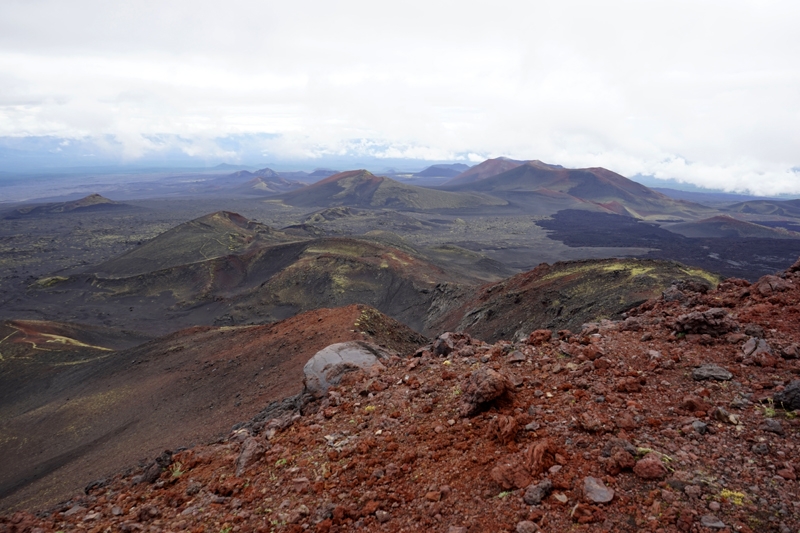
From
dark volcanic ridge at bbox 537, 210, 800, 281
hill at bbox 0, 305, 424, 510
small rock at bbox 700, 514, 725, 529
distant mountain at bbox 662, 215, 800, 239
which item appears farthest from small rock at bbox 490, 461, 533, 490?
distant mountain at bbox 662, 215, 800, 239

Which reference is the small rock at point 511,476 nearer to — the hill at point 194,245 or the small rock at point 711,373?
the small rock at point 711,373

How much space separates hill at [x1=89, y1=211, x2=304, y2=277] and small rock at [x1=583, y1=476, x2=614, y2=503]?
63.0 meters

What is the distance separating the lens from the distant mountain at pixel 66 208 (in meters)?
121

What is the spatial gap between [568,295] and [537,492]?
2073 centimetres

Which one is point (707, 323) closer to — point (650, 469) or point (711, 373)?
point (711, 373)

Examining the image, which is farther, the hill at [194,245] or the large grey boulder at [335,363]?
the hill at [194,245]

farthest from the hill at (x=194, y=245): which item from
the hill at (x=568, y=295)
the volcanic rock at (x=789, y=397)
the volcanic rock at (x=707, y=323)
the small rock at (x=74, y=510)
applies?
the volcanic rock at (x=789, y=397)

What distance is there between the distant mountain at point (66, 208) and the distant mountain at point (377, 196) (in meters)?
53.2

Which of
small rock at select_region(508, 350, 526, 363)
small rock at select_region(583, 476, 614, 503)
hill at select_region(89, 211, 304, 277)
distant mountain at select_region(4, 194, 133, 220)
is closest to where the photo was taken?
small rock at select_region(583, 476, 614, 503)

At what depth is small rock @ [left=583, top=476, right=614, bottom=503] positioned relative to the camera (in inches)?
177

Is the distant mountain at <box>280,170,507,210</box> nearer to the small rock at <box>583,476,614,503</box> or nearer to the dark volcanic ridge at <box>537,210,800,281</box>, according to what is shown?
the dark volcanic ridge at <box>537,210,800,281</box>

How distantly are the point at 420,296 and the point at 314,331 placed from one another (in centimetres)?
2183

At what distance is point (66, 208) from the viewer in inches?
4963

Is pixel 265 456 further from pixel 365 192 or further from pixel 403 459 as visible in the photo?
pixel 365 192
